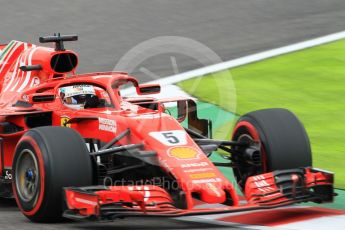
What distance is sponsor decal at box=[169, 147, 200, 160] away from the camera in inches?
372

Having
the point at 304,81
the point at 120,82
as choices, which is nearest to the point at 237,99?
the point at 304,81

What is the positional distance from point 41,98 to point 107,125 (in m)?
0.88

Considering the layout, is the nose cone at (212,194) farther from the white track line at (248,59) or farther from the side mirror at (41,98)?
the white track line at (248,59)

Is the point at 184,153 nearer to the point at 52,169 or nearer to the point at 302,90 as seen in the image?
the point at 52,169

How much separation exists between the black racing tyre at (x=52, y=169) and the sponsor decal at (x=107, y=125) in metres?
0.61

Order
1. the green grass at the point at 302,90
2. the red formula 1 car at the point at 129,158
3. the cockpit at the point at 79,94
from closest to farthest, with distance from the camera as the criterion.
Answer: the red formula 1 car at the point at 129,158, the cockpit at the point at 79,94, the green grass at the point at 302,90

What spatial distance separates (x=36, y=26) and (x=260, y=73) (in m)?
5.98

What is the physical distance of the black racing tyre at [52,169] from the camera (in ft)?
30.3

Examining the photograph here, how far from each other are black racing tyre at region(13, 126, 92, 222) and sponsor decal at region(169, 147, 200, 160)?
806mm

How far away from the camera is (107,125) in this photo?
33.1 feet

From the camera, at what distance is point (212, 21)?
21.2 meters

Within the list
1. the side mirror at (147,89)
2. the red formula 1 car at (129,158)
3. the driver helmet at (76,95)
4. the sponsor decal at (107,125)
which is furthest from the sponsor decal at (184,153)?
the side mirror at (147,89)

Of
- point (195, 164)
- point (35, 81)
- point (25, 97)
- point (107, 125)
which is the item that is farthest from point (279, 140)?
point (35, 81)

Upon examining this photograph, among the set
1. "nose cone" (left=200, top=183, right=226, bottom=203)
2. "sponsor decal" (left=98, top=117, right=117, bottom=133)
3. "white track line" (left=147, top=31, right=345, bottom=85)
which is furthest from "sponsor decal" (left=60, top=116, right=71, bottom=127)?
"white track line" (left=147, top=31, right=345, bottom=85)
